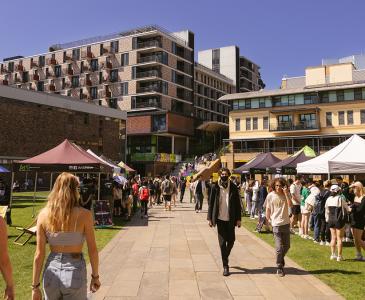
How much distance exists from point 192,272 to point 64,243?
501 centimetres

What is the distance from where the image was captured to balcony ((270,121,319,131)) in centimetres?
5474

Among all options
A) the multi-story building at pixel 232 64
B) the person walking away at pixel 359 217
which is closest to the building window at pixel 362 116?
the multi-story building at pixel 232 64

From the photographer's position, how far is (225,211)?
26.8ft

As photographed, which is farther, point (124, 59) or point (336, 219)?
point (124, 59)

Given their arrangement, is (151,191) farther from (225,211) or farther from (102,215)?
(225,211)


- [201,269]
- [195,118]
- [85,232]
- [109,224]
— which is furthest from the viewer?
[195,118]

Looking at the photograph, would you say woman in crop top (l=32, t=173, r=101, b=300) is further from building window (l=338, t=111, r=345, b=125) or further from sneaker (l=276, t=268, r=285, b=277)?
building window (l=338, t=111, r=345, b=125)

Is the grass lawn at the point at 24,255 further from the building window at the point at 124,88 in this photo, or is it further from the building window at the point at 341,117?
the building window at the point at 124,88

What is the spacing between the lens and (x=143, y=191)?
18.7 metres

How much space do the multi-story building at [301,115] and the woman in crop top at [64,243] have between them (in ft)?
173

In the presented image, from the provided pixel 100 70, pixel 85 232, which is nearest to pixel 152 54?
pixel 100 70

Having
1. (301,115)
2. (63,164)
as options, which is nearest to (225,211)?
(63,164)

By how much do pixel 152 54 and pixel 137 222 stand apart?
51.9 meters

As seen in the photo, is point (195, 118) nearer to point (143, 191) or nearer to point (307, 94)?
point (307, 94)
